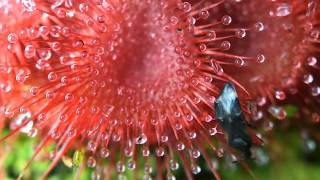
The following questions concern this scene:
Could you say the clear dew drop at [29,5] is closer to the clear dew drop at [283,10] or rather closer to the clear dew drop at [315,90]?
the clear dew drop at [283,10]

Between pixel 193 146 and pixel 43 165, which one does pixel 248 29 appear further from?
pixel 43 165

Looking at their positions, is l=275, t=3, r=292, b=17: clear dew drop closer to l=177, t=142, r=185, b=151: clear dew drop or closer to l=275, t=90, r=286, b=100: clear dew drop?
l=275, t=90, r=286, b=100: clear dew drop

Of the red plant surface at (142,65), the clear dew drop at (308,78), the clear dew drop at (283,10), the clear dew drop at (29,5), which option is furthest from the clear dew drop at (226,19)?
the clear dew drop at (29,5)

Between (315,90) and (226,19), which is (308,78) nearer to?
(315,90)

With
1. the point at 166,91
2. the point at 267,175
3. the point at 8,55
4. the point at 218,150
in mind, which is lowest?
the point at 267,175

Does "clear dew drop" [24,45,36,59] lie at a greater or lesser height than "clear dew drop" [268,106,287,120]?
greater

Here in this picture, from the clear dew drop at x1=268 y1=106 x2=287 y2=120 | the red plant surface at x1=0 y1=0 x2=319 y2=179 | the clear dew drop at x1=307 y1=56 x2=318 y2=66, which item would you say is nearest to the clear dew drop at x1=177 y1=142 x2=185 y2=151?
the red plant surface at x1=0 y1=0 x2=319 y2=179

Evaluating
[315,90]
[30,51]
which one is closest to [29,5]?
[30,51]

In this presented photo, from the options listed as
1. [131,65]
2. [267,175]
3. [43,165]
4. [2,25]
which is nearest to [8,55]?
[2,25]
